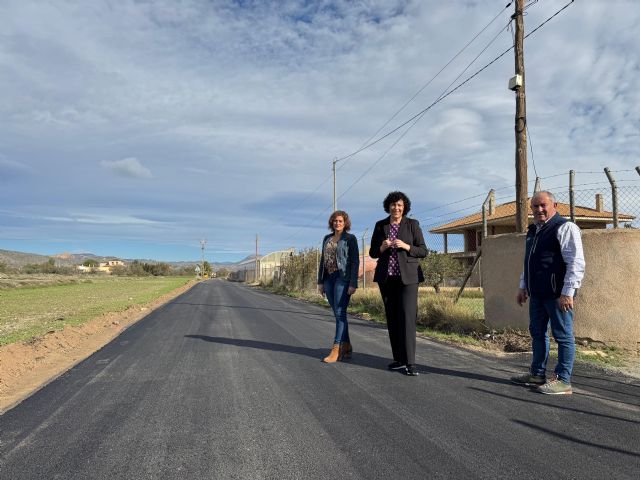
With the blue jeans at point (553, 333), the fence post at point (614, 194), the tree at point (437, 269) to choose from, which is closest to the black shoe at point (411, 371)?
the blue jeans at point (553, 333)

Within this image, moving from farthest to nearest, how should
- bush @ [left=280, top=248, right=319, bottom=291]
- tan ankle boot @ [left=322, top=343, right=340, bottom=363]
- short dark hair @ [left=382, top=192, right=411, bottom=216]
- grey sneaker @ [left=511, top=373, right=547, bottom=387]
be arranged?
bush @ [left=280, top=248, right=319, bottom=291]
tan ankle boot @ [left=322, top=343, right=340, bottom=363]
short dark hair @ [left=382, top=192, right=411, bottom=216]
grey sneaker @ [left=511, top=373, right=547, bottom=387]

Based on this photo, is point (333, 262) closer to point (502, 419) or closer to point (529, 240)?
point (529, 240)

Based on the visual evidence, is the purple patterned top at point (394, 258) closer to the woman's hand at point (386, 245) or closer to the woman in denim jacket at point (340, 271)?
the woman's hand at point (386, 245)

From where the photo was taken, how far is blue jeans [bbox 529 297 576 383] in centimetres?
429

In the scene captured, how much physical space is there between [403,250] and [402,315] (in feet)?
2.39

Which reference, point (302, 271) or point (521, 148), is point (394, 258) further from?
point (302, 271)

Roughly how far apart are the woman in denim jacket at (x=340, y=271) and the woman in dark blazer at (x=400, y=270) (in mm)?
412

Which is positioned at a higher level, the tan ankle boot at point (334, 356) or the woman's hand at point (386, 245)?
the woman's hand at point (386, 245)

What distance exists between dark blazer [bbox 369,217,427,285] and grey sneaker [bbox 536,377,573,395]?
1640 mm

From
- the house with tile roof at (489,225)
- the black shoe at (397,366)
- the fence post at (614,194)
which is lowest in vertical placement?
the black shoe at (397,366)

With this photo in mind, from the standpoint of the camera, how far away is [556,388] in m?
4.23

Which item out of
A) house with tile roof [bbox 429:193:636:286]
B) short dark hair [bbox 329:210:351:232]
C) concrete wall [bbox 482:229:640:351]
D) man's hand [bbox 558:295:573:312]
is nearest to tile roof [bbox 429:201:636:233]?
house with tile roof [bbox 429:193:636:286]

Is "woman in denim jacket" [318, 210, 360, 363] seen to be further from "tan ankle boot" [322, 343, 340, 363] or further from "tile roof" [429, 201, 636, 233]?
"tile roof" [429, 201, 636, 233]

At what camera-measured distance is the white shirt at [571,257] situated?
415 cm
